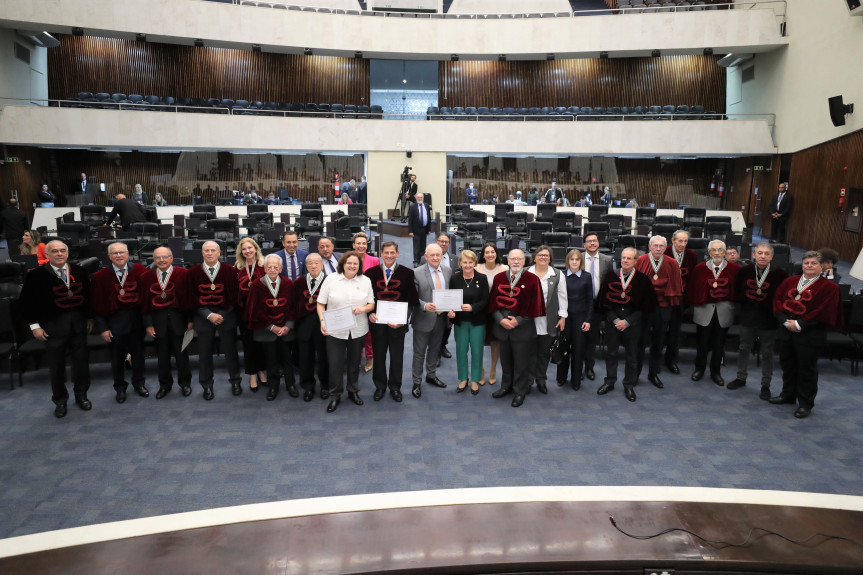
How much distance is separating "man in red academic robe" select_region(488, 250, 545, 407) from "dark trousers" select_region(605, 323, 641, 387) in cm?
87

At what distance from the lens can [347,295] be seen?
6.27 meters

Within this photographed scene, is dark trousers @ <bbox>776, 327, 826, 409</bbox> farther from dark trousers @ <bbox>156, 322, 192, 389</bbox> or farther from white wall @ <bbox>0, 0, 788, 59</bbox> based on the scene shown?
white wall @ <bbox>0, 0, 788, 59</bbox>

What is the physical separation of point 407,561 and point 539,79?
24554mm

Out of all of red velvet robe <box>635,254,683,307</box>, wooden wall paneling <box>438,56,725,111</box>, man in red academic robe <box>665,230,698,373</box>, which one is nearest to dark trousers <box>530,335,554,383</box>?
red velvet robe <box>635,254,683,307</box>

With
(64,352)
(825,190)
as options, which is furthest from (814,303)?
(825,190)

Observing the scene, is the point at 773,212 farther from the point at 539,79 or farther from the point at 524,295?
the point at 524,295

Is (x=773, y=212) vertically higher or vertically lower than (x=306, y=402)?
higher

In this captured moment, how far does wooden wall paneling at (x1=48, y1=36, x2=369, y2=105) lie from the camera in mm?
22156

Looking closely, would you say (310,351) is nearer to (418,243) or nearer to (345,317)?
(345,317)

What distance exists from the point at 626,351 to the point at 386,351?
2487 millimetres

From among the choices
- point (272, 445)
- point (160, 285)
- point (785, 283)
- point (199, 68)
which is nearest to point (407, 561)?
point (272, 445)

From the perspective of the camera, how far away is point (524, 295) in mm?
6426

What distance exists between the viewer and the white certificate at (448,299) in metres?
6.49

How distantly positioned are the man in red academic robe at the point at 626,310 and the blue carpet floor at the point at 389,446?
9.2 inches
